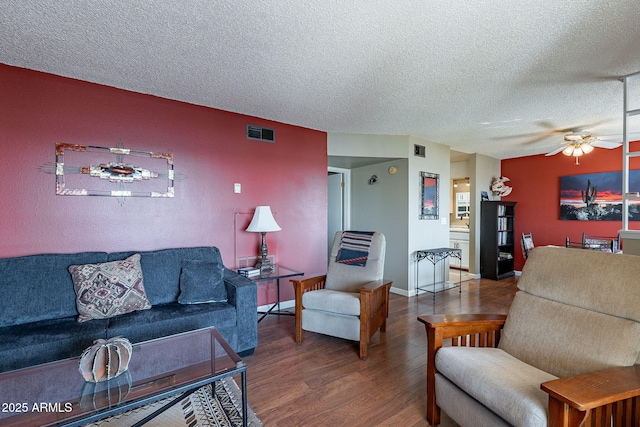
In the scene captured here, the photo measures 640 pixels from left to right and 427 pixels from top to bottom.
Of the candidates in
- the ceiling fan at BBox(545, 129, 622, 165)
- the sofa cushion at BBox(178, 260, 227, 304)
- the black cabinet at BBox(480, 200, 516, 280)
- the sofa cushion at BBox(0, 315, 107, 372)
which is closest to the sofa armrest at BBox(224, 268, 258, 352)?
the sofa cushion at BBox(178, 260, 227, 304)

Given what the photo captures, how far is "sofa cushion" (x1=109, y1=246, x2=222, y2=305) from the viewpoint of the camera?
98.4 inches

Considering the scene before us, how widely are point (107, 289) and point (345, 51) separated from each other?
2.50 m

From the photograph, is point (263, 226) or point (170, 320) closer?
point (170, 320)

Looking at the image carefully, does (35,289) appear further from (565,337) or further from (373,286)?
(565,337)

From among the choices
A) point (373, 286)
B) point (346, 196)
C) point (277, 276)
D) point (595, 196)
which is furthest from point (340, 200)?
point (595, 196)

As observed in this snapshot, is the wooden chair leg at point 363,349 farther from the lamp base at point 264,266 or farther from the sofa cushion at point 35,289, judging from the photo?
the sofa cushion at point 35,289

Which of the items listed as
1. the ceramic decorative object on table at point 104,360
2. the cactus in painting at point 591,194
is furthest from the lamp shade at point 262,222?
the cactus in painting at point 591,194

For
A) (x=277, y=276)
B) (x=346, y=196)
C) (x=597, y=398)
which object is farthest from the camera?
(x=346, y=196)

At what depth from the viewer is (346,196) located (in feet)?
16.4

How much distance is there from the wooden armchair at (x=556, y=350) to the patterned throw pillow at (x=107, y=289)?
217cm

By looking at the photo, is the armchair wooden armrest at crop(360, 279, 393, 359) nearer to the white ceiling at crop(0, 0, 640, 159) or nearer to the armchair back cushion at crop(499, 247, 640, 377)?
the armchair back cushion at crop(499, 247, 640, 377)

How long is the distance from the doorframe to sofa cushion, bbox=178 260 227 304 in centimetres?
271

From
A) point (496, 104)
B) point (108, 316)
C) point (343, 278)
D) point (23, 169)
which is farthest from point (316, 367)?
point (496, 104)

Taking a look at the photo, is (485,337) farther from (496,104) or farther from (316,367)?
(496,104)
